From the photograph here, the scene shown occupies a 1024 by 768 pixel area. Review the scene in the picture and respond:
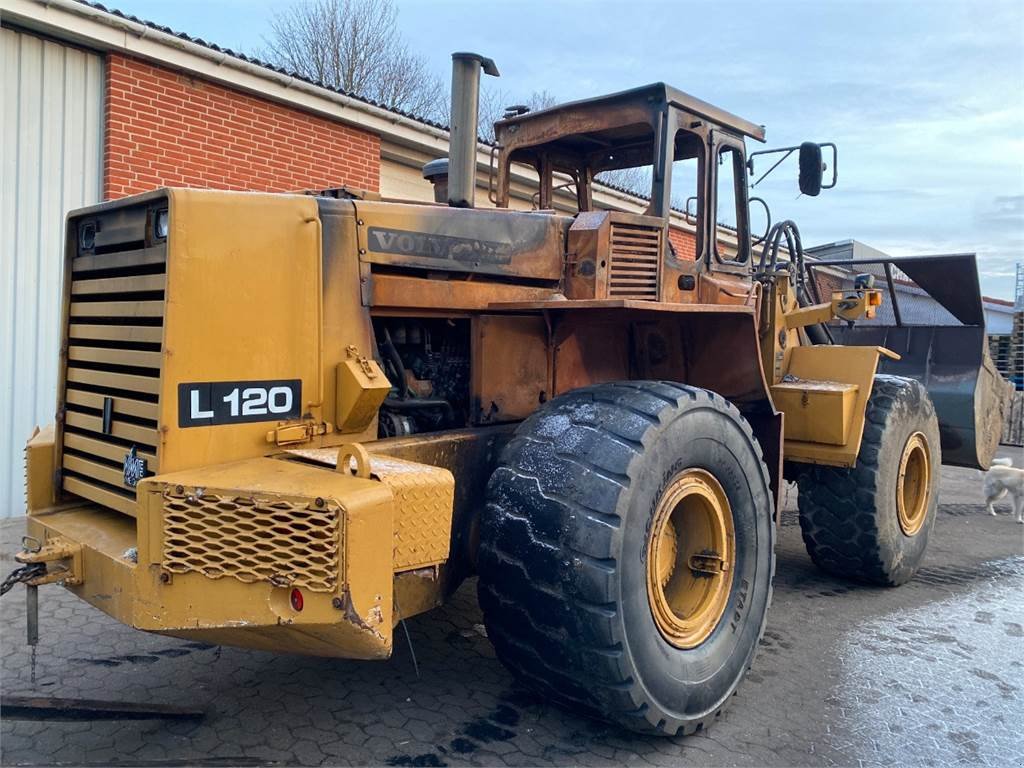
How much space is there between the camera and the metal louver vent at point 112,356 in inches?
119

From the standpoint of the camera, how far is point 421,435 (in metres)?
3.45

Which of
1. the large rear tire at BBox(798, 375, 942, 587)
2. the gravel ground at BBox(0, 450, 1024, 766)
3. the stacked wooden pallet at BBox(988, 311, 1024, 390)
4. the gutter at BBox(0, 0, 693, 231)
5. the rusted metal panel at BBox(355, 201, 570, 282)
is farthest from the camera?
the stacked wooden pallet at BBox(988, 311, 1024, 390)

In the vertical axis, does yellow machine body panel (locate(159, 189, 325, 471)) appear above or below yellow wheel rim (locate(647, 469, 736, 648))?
above

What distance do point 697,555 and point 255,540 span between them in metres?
1.99

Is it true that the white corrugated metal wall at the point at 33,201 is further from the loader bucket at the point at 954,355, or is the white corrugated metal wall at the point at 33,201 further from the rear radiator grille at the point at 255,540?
the loader bucket at the point at 954,355

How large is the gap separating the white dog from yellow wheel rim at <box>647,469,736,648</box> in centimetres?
573

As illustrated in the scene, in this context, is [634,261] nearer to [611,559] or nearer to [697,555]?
[697,555]

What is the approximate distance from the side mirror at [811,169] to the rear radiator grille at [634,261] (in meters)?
1.37

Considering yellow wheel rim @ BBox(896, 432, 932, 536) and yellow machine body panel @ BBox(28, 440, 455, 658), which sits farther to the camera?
yellow wheel rim @ BBox(896, 432, 932, 536)

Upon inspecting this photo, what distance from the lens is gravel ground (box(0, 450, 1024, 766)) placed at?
320 cm

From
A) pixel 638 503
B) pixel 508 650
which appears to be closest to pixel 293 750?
pixel 508 650

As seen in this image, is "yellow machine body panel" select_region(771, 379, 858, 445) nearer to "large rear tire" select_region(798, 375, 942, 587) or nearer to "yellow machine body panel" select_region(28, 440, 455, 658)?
"large rear tire" select_region(798, 375, 942, 587)

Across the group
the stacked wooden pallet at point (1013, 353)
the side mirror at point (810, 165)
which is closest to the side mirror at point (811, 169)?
the side mirror at point (810, 165)

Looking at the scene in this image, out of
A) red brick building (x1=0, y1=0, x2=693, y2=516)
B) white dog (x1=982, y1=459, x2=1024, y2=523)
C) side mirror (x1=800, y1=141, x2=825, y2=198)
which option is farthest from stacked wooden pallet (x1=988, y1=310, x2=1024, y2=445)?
red brick building (x1=0, y1=0, x2=693, y2=516)
